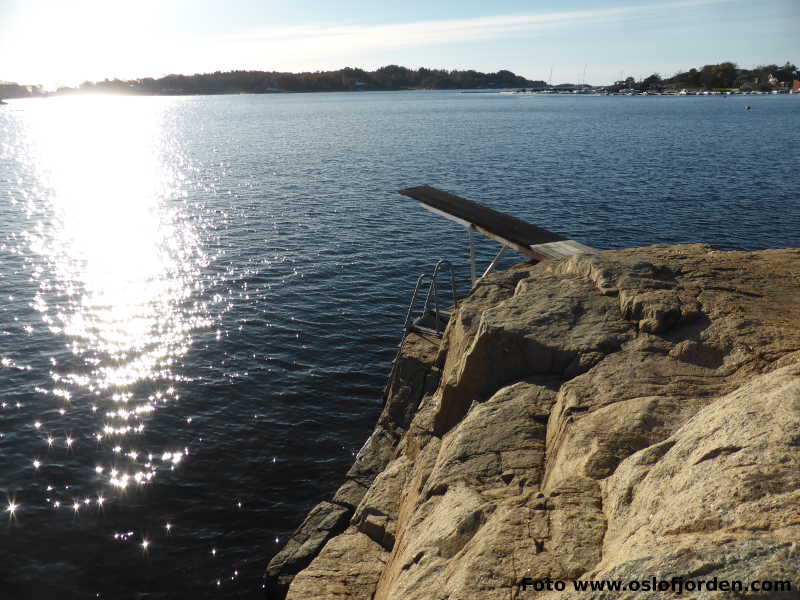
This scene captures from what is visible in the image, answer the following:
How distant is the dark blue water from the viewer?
1844 cm

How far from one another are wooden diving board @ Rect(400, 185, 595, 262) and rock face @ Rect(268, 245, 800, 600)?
6.14ft

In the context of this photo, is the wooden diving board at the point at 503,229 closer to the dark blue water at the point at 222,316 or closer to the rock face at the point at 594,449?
the rock face at the point at 594,449

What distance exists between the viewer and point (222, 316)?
32.3m

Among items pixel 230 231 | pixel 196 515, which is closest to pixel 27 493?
pixel 196 515

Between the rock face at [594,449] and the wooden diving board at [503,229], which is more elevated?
the wooden diving board at [503,229]

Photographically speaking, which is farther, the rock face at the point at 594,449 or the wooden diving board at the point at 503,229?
the wooden diving board at the point at 503,229

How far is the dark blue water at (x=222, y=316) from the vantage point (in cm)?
1844

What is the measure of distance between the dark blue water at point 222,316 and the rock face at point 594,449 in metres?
3.81

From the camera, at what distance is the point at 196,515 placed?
1897cm

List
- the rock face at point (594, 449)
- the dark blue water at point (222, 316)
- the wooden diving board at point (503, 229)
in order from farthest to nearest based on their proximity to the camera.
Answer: the wooden diving board at point (503, 229), the dark blue water at point (222, 316), the rock face at point (594, 449)


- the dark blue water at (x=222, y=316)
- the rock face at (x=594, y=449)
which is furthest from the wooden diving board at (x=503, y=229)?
the dark blue water at (x=222, y=316)

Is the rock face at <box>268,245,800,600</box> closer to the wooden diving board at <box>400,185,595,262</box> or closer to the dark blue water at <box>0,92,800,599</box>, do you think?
the wooden diving board at <box>400,185,595,262</box>

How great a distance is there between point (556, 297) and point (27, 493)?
57.0ft

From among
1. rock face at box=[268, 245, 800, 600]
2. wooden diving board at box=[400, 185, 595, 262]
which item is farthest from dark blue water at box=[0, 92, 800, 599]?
wooden diving board at box=[400, 185, 595, 262]
